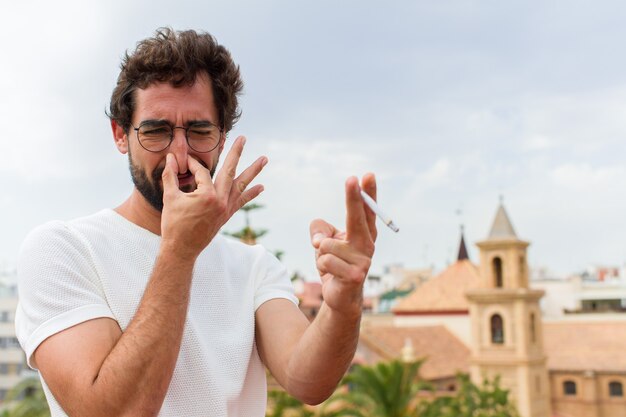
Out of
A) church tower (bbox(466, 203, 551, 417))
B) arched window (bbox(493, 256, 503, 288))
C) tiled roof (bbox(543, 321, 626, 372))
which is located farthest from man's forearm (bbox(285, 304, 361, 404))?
tiled roof (bbox(543, 321, 626, 372))

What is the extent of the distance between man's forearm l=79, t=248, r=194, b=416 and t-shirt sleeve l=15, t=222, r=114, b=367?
0.20 meters

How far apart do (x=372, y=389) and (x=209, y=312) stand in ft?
64.6

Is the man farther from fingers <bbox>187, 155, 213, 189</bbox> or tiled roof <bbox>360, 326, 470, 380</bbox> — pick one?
tiled roof <bbox>360, 326, 470, 380</bbox>

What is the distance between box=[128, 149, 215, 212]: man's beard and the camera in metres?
2.41

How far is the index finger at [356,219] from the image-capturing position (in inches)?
73.9

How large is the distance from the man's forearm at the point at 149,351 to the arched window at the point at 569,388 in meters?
53.5

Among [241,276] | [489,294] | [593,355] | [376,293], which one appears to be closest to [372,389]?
[241,276]

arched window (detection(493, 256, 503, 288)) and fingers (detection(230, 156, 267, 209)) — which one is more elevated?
arched window (detection(493, 256, 503, 288))

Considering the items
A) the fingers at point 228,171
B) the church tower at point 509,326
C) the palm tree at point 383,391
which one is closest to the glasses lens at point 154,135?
the fingers at point 228,171

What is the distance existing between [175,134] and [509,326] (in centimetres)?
4504

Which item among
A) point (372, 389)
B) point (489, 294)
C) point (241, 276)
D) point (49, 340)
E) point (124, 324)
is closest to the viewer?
point (49, 340)

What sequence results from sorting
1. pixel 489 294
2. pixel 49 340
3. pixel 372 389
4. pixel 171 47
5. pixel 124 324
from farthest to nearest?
pixel 489 294 → pixel 372 389 → pixel 171 47 → pixel 124 324 → pixel 49 340

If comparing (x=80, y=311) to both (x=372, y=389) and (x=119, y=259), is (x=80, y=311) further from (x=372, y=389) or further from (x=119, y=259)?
(x=372, y=389)

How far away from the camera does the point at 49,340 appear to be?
85.4 inches
